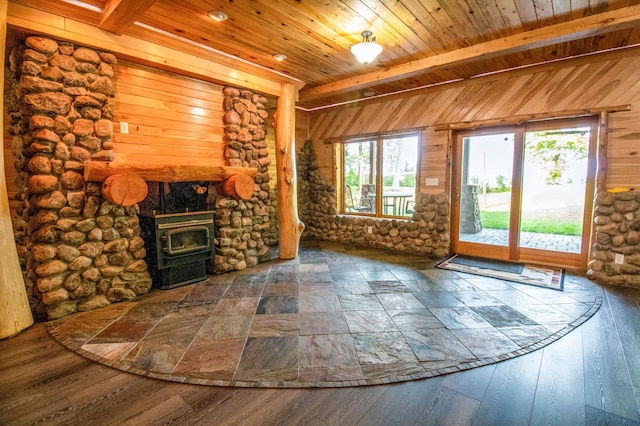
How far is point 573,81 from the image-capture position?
391 cm

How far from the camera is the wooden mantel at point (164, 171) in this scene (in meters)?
2.92

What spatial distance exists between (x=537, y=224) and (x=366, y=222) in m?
2.64

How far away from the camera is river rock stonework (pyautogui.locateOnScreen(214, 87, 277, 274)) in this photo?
4117 mm

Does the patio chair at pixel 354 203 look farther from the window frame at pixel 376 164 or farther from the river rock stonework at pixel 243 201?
the river rock stonework at pixel 243 201

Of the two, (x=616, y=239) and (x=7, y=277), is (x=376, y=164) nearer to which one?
(x=616, y=239)

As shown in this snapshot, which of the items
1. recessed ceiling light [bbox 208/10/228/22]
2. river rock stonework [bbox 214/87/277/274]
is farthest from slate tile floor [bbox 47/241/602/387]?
recessed ceiling light [bbox 208/10/228/22]

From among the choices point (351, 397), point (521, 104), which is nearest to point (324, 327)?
point (351, 397)

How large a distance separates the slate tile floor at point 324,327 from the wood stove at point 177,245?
207 millimetres

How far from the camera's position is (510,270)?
4145 mm

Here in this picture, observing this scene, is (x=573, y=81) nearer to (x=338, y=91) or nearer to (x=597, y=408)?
(x=338, y=91)

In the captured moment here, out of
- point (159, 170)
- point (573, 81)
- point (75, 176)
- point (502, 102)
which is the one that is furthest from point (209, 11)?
point (573, 81)

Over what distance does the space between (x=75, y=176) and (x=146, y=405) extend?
89.0 inches

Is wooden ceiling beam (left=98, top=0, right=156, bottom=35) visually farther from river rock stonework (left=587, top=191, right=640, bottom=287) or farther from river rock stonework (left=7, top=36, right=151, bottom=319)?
river rock stonework (left=587, top=191, right=640, bottom=287)

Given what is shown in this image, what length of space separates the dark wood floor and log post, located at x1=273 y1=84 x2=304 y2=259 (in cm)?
302
